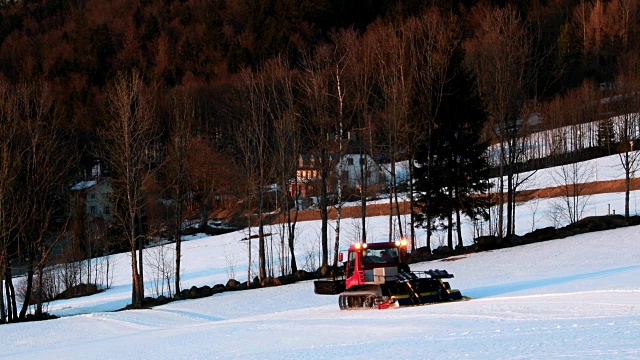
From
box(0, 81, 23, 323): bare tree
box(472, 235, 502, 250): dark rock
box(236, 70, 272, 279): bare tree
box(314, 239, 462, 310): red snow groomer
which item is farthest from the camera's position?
box(236, 70, 272, 279): bare tree

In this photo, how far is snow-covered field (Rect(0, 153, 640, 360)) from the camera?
13.4m

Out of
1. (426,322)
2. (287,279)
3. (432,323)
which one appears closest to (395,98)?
(287,279)

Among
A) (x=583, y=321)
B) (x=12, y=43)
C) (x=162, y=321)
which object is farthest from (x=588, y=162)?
(x=12, y=43)

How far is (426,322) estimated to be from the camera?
17203mm

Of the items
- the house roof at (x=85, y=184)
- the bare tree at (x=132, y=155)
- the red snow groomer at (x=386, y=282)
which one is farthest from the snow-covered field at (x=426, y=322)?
the house roof at (x=85, y=184)

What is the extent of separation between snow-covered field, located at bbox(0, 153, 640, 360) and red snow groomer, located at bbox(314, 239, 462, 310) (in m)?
0.66

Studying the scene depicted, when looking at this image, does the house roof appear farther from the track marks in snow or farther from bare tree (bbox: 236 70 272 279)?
the track marks in snow

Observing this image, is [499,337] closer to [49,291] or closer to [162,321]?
[162,321]

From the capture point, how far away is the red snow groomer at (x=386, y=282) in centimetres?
2131

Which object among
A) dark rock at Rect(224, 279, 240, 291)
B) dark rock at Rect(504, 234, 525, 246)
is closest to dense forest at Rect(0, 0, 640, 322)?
dark rock at Rect(504, 234, 525, 246)

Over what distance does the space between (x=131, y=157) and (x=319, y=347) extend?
22.5 m

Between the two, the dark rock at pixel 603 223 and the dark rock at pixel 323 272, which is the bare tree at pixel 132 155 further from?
the dark rock at pixel 603 223

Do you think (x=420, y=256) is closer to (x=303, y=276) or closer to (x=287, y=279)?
(x=303, y=276)

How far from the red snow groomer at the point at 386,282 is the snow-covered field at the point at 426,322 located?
661mm
